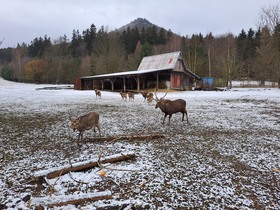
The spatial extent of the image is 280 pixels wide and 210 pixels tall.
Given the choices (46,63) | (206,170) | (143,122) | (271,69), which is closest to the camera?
(206,170)

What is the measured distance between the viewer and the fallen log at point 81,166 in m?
4.64

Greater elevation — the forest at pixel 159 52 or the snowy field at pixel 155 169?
the forest at pixel 159 52

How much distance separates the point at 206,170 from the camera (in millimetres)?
5145

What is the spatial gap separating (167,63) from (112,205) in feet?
113

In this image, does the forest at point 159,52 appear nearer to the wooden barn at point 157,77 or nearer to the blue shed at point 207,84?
the blue shed at point 207,84

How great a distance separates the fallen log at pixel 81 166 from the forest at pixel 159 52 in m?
39.0

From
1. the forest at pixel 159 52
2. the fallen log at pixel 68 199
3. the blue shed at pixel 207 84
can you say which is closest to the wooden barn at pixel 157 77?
the blue shed at pixel 207 84

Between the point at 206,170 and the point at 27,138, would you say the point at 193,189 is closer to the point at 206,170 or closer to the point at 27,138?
the point at 206,170

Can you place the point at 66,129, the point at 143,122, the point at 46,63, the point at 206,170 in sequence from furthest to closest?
the point at 46,63, the point at 143,122, the point at 66,129, the point at 206,170

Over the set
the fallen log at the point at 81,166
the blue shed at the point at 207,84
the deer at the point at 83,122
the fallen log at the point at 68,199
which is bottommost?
the fallen log at the point at 68,199

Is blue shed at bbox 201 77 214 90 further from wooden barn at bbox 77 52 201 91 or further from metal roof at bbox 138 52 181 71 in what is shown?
metal roof at bbox 138 52 181 71

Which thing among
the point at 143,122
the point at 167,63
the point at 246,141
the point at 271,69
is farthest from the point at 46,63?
the point at 246,141

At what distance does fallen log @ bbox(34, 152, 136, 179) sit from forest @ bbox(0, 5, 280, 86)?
39.0 m

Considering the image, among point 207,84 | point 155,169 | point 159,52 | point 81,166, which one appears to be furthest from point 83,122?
point 159,52
